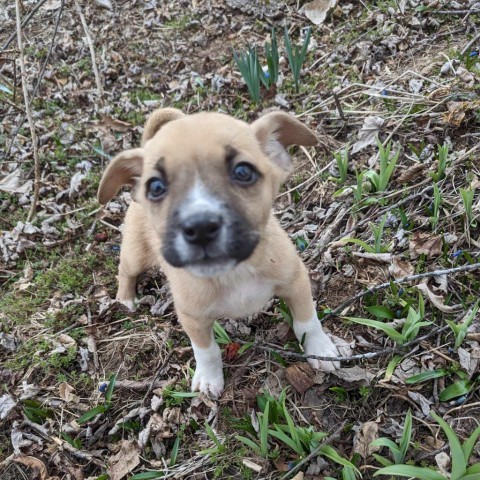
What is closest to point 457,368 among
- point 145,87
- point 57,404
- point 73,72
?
point 57,404

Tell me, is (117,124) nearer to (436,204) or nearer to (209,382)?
(209,382)

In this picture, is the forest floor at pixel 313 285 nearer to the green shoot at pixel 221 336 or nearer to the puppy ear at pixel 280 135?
the green shoot at pixel 221 336

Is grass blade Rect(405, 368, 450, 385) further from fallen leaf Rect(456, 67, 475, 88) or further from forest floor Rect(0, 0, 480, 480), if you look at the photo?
fallen leaf Rect(456, 67, 475, 88)

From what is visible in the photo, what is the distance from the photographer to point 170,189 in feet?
8.37

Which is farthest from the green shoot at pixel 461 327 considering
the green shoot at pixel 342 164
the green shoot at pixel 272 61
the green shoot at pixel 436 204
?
the green shoot at pixel 272 61

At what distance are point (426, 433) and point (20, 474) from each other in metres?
2.71

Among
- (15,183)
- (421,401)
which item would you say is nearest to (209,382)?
(421,401)

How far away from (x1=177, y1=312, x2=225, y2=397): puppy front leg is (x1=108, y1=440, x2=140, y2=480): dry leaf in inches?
22.2

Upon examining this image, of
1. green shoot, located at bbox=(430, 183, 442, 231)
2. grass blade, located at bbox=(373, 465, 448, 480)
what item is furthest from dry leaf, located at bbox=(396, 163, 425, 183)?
grass blade, located at bbox=(373, 465, 448, 480)

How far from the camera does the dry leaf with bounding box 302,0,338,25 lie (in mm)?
6371

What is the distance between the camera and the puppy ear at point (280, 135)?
9.87 ft

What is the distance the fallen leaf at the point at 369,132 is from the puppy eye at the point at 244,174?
2.44 meters

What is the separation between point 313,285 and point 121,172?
1729 millimetres

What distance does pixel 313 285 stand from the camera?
389 cm
